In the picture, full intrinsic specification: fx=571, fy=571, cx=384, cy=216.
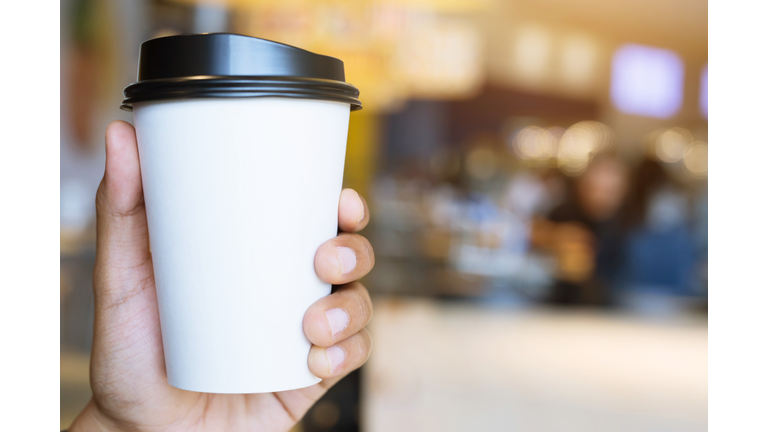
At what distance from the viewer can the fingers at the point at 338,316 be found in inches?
21.6

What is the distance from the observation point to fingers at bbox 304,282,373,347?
548 mm

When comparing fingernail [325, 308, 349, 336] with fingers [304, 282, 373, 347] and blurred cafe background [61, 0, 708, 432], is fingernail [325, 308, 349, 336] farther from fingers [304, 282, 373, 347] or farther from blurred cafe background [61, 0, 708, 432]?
blurred cafe background [61, 0, 708, 432]

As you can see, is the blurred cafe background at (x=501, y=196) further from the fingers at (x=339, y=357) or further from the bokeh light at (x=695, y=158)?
the fingers at (x=339, y=357)

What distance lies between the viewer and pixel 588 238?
16.4ft

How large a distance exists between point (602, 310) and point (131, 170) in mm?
3659

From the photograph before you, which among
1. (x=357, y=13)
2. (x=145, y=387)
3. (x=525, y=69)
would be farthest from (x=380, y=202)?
(x=145, y=387)

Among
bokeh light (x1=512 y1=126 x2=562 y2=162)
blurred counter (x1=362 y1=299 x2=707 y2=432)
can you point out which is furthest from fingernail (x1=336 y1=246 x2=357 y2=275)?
bokeh light (x1=512 y1=126 x2=562 y2=162)

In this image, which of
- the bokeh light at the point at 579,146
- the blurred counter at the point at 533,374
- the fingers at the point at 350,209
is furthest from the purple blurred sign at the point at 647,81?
the fingers at the point at 350,209

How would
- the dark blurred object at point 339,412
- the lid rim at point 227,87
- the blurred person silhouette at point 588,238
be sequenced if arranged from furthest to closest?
the blurred person silhouette at point 588,238 → the dark blurred object at point 339,412 → the lid rim at point 227,87

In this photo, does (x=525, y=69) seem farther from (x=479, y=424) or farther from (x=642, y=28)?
(x=479, y=424)

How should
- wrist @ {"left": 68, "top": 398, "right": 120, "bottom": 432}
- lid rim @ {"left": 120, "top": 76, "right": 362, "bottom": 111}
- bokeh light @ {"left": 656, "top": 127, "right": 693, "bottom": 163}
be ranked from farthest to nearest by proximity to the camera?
bokeh light @ {"left": 656, "top": 127, "right": 693, "bottom": 163}
wrist @ {"left": 68, "top": 398, "right": 120, "bottom": 432}
lid rim @ {"left": 120, "top": 76, "right": 362, "bottom": 111}

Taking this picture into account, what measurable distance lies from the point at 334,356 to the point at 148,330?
0.25m

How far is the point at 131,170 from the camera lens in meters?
0.56

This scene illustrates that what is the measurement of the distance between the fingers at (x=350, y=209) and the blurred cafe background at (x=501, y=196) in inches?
48.6
